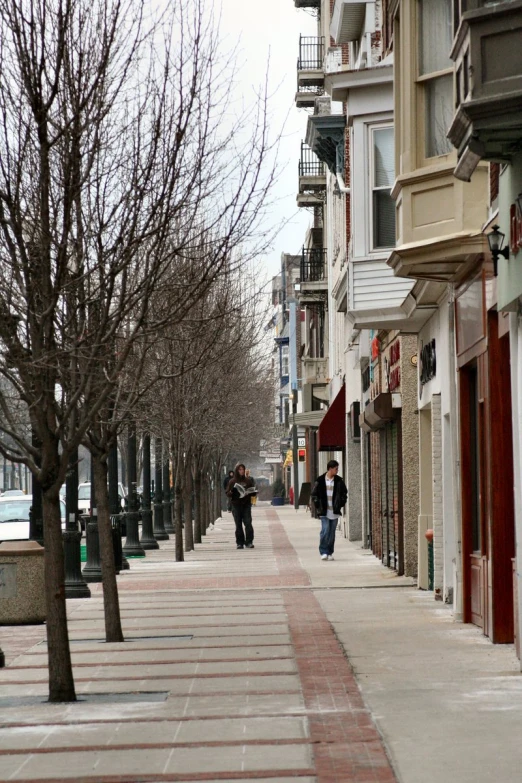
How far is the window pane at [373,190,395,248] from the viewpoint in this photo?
816 inches

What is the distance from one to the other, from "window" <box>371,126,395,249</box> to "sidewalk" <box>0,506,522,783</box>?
17.4 feet

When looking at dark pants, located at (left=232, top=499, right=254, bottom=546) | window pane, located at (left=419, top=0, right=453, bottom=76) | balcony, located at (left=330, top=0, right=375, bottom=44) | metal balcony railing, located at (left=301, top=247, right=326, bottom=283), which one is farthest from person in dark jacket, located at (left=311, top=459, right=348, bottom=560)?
metal balcony railing, located at (left=301, top=247, right=326, bottom=283)

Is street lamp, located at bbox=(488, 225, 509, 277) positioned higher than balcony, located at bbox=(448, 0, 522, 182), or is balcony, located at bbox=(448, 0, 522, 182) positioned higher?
balcony, located at bbox=(448, 0, 522, 182)

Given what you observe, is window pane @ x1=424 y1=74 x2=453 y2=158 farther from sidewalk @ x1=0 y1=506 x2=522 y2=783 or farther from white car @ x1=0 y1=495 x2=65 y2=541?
white car @ x1=0 y1=495 x2=65 y2=541

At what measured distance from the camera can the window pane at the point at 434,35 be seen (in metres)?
14.8

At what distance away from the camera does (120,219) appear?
1138 centimetres

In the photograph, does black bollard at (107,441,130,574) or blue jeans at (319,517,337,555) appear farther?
blue jeans at (319,517,337,555)

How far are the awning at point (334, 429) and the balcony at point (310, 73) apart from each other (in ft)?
48.2

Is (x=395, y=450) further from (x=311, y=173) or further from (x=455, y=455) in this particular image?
(x=311, y=173)

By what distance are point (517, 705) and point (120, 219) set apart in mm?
4793

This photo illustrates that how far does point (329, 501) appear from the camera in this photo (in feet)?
87.3

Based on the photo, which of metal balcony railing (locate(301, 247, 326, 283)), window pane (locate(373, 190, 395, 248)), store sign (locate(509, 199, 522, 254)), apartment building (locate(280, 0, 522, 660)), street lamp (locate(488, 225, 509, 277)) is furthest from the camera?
metal balcony railing (locate(301, 247, 326, 283))

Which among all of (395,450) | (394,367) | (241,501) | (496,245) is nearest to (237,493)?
(241,501)

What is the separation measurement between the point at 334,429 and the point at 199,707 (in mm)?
28383
